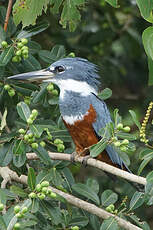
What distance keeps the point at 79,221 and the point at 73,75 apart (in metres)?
1.25

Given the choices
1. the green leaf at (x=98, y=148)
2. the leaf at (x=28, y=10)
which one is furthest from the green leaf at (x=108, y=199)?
the leaf at (x=28, y=10)

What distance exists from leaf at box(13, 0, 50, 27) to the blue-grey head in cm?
71

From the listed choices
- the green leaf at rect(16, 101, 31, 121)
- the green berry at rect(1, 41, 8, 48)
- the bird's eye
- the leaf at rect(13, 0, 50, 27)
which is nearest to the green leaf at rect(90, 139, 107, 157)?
the green leaf at rect(16, 101, 31, 121)

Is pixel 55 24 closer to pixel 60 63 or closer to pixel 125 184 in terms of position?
pixel 60 63

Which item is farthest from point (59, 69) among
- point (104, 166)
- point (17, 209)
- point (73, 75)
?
point (17, 209)

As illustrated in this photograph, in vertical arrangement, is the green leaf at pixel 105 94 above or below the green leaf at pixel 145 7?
below

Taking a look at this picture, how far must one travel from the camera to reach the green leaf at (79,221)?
10.3ft

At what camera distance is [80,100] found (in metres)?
3.85

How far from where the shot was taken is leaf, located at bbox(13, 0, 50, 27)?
9.77 ft

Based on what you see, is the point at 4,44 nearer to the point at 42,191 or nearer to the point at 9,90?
the point at 9,90

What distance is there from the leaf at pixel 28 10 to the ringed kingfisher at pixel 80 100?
1.89 ft

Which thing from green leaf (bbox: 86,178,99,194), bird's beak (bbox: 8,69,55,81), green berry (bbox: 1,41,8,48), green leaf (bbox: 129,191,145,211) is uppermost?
green berry (bbox: 1,41,8,48)

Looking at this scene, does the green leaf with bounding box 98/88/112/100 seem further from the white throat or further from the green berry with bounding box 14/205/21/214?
the green berry with bounding box 14/205/21/214

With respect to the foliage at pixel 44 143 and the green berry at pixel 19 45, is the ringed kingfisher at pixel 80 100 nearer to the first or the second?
the foliage at pixel 44 143
